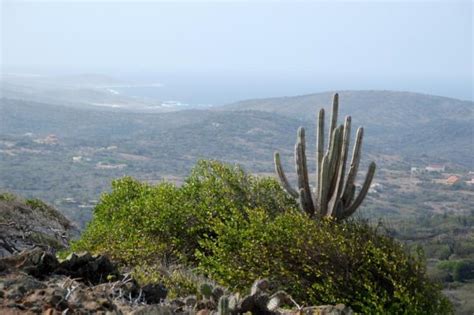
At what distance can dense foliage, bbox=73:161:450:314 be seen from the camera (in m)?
9.34

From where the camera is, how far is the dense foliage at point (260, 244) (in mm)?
9344

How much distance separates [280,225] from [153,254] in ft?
7.66

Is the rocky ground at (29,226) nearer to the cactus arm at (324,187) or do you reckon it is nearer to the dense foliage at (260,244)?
the dense foliage at (260,244)

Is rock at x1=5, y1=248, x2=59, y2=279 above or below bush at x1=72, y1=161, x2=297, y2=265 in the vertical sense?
above

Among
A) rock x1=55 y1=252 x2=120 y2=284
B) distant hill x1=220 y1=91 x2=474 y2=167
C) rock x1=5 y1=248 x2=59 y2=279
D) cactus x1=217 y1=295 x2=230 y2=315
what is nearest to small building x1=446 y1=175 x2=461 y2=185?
distant hill x1=220 y1=91 x2=474 y2=167

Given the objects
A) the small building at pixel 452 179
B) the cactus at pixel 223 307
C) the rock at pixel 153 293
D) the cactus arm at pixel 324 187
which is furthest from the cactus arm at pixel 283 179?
the small building at pixel 452 179

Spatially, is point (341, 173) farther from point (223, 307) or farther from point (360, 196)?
point (223, 307)

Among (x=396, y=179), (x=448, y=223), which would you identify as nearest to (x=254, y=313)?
(x=448, y=223)

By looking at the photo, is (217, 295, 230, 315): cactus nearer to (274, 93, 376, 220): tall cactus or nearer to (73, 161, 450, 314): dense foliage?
(73, 161, 450, 314): dense foliage

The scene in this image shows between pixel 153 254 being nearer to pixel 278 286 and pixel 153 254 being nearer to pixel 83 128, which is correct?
pixel 278 286

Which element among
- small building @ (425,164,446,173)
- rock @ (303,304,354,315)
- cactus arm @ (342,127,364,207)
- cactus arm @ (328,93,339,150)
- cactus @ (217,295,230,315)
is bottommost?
small building @ (425,164,446,173)

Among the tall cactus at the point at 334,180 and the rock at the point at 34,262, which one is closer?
the rock at the point at 34,262

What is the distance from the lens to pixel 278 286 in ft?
31.6

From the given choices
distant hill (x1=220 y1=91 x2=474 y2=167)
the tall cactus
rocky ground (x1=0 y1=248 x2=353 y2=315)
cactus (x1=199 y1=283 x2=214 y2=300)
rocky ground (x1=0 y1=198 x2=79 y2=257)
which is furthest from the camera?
distant hill (x1=220 y1=91 x2=474 y2=167)
